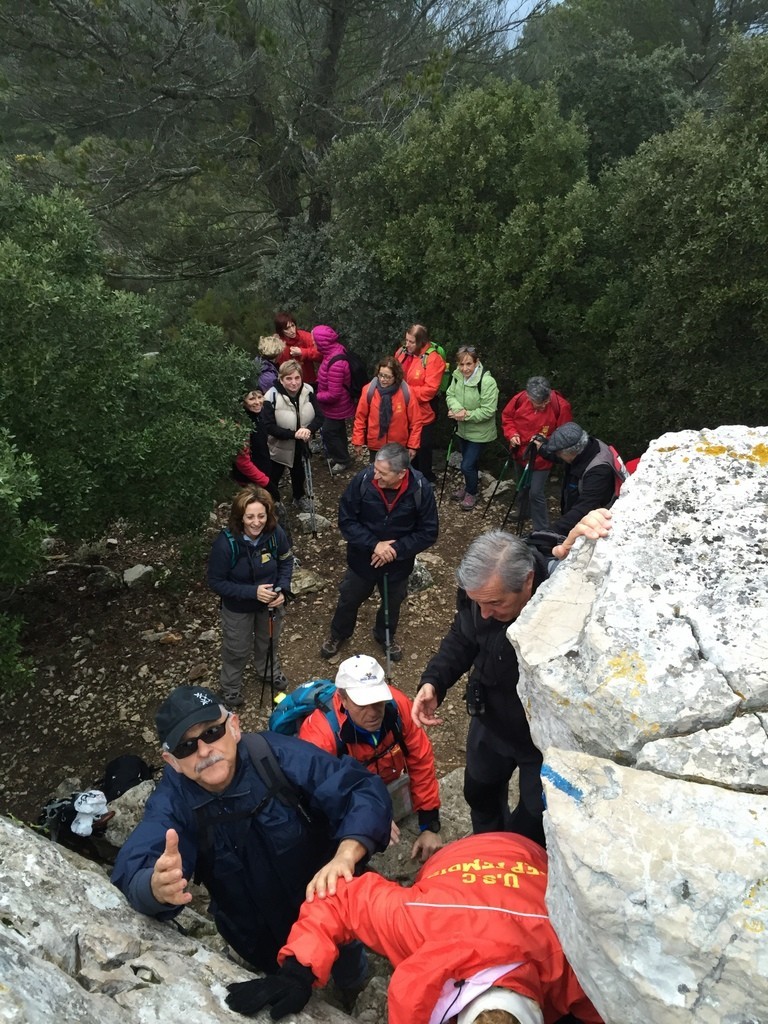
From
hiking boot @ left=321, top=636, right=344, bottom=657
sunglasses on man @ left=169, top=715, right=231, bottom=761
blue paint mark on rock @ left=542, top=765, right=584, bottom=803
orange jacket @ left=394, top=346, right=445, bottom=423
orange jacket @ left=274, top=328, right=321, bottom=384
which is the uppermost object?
orange jacket @ left=274, top=328, right=321, bottom=384

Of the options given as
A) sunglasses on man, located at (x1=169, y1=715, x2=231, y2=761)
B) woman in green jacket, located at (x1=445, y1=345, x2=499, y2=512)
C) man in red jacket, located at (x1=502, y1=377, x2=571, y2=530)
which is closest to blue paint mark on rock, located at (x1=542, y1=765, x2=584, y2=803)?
sunglasses on man, located at (x1=169, y1=715, x2=231, y2=761)

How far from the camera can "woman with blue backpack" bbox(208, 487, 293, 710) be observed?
234 inches

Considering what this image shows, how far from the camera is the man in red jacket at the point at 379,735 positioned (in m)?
3.88

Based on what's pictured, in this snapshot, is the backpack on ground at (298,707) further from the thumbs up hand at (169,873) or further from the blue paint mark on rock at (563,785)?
the blue paint mark on rock at (563,785)

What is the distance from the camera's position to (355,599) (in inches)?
281

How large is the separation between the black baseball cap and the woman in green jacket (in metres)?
7.03

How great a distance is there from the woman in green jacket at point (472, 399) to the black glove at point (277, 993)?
752cm

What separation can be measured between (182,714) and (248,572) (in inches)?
123

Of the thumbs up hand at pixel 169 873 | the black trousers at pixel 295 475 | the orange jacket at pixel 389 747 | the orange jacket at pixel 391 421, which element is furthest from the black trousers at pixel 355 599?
the thumbs up hand at pixel 169 873

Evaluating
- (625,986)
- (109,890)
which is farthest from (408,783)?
(625,986)

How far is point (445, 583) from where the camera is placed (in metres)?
8.73

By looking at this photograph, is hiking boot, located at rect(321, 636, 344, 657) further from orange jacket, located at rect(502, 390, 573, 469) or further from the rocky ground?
orange jacket, located at rect(502, 390, 573, 469)

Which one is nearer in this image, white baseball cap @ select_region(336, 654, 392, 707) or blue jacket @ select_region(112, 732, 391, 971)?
blue jacket @ select_region(112, 732, 391, 971)

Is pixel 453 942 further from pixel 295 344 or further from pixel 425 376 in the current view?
pixel 295 344
